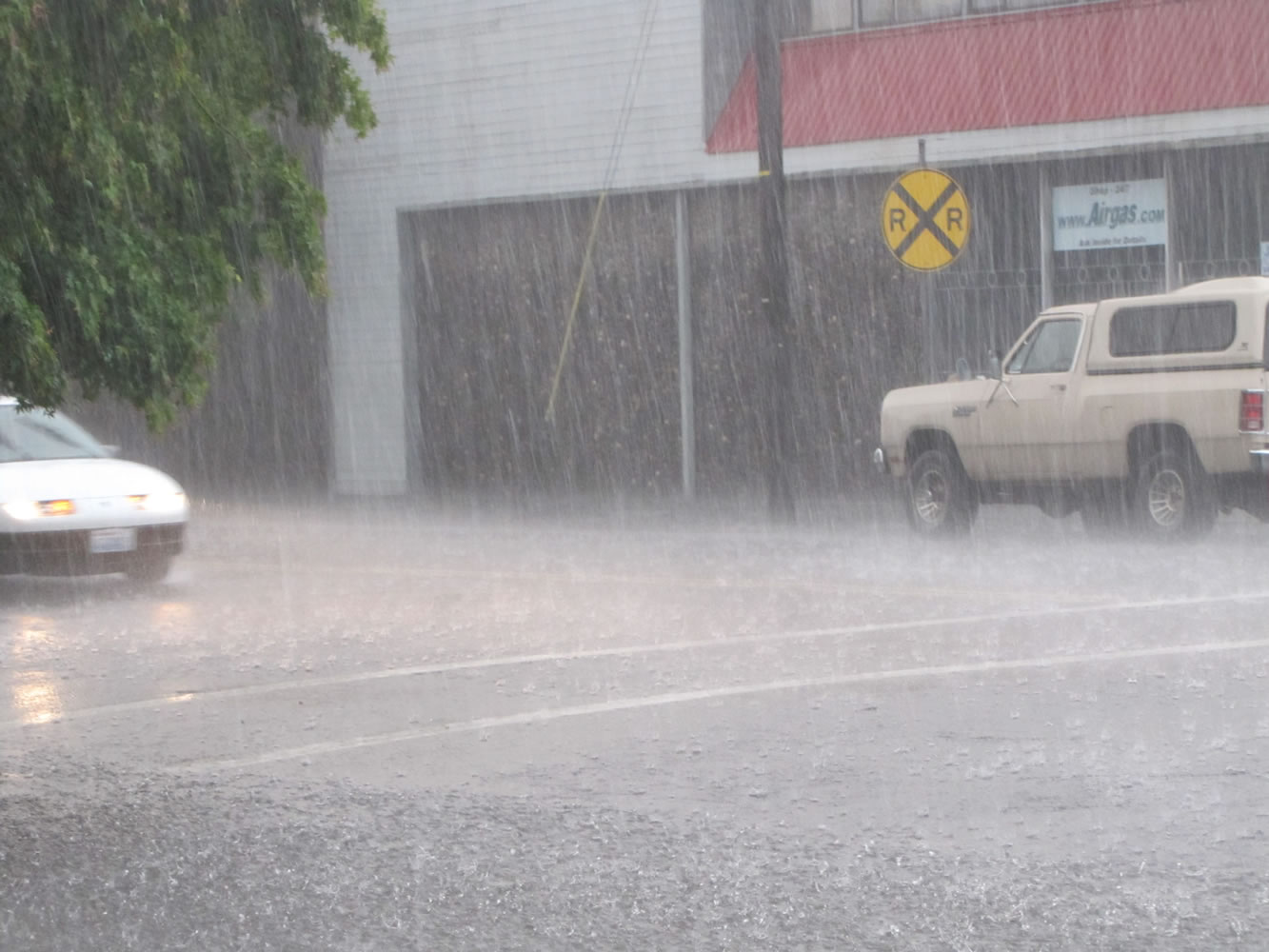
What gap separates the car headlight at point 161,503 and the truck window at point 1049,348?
7213mm

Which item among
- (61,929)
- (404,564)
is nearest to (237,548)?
(404,564)

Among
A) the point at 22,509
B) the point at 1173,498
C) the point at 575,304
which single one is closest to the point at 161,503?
the point at 22,509

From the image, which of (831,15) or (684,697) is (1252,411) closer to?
(684,697)

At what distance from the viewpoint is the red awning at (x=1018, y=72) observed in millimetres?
18922

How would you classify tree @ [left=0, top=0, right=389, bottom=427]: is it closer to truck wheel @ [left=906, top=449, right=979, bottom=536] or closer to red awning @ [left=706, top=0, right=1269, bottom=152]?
truck wheel @ [left=906, top=449, right=979, bottom=536]

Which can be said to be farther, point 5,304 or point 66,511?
point 66,511

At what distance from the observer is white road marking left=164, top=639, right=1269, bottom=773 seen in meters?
8.05

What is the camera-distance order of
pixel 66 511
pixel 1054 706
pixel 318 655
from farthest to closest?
1. pixel 66 511
2. pixel 318 655
3. pixel 1054 706

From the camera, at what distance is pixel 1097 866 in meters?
5.98

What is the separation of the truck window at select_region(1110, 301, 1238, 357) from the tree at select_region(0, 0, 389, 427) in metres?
8.78

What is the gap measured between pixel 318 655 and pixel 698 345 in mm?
12458

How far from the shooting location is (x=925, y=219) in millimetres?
18453

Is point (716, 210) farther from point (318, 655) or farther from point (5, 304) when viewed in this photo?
point (5, 304)

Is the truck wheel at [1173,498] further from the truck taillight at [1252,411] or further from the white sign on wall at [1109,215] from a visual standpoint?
the white sign on wall at [1109,215]
